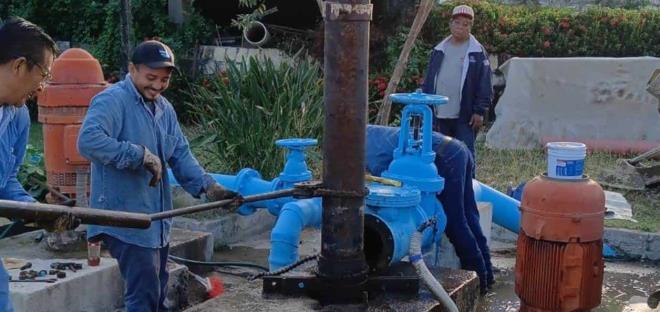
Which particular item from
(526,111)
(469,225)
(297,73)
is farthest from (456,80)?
(526,111)

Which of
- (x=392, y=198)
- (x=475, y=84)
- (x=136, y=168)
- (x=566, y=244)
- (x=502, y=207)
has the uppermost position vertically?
(x=475, y=84)

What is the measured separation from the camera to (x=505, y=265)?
6.15 meters

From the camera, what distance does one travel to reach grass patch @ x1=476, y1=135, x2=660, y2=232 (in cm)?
684

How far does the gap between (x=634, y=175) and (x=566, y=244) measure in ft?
13.8

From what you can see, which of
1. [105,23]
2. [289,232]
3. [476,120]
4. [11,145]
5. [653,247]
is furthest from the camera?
[105,23]

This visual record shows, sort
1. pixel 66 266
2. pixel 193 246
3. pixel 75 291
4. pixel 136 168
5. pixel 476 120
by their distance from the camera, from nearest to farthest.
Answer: pixel 136 168 → pixel 75 291 → pixel 66 266 → pixel 193 246 → pixel 476 120

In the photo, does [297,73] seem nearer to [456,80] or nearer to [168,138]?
[456,80]

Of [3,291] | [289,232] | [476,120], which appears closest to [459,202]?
[289,232]

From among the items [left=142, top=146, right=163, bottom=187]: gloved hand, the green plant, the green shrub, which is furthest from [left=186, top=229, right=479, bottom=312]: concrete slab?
the green shrub

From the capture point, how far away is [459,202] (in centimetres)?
519

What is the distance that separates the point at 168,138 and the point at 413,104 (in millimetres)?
1438

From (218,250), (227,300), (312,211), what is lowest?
(218,250)

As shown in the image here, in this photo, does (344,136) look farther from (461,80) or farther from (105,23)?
(105,23)

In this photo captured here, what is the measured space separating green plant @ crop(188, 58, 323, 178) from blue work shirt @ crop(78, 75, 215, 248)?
118 inches
